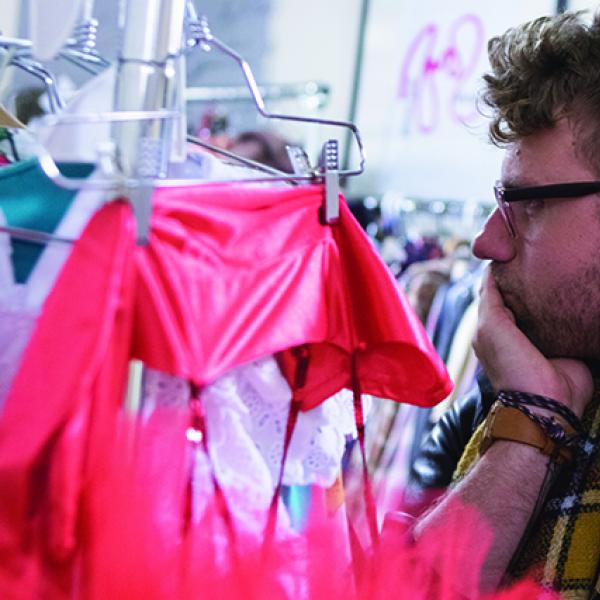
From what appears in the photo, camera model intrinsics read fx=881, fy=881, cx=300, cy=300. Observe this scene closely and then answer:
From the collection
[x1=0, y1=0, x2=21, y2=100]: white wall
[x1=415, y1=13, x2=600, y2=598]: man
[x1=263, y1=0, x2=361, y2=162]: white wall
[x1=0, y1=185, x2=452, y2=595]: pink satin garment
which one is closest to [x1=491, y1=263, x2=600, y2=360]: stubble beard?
[x1=415, y1=13, x2=600, y2=598]: man

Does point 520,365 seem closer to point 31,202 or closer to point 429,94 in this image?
point 31,202

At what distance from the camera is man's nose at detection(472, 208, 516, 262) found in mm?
1058

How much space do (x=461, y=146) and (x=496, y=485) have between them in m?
1.78

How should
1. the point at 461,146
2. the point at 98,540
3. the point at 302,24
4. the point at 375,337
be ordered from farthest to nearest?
the point at 302,24 < the point at 461,146 < the point at 375,337 < the point at 98,540

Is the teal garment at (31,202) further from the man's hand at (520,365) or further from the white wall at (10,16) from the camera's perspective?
the white wall at (10,16)

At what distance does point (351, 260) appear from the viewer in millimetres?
707

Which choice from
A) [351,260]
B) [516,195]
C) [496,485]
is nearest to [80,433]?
[351,260]

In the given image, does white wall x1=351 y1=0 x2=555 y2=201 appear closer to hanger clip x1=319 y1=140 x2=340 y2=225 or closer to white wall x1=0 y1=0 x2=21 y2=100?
white wall x1=0 y1=0 x2=21 y2=100

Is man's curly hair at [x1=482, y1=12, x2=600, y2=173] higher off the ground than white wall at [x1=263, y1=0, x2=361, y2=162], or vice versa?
white wall at [x1=263, y1=0, x2=361, y2=162]

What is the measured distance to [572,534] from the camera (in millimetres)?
934

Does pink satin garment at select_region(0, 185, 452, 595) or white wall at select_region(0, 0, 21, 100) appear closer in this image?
pink satin garment at select_region(0, 185, 452, 595)

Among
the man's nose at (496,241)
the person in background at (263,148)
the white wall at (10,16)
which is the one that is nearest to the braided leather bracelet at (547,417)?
the man's nose at (496,241)

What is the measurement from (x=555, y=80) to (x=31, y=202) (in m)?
0.63

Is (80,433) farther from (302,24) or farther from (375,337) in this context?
(302,24)
